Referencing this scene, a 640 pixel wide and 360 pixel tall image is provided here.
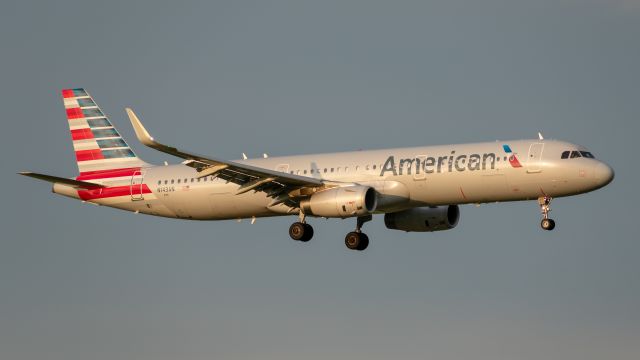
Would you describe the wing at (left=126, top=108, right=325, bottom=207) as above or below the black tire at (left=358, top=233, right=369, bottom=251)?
above

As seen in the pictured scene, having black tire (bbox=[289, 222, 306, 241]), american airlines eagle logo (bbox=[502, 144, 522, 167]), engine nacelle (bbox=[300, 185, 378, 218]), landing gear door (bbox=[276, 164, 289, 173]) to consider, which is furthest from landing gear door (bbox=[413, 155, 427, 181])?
landing gear door (bbox=[276, 164, 289, 173])

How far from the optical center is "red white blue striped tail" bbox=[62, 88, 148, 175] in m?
77.1

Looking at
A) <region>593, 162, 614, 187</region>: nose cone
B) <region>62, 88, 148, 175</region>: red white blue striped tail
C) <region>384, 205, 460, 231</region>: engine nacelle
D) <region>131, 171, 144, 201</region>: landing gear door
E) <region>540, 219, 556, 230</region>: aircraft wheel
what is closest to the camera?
<region>593, 162, 614, 187</region>: nose cone

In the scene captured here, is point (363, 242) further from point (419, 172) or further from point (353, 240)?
point (419, 172)

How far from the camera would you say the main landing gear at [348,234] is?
A: 6939 centimetres

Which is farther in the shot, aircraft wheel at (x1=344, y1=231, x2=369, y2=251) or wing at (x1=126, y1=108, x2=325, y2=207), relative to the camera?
aircraft wheel at (x1=344, y1=231, x2=369, y2=251)

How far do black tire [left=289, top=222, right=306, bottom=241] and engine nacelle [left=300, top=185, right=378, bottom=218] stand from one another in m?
1.57

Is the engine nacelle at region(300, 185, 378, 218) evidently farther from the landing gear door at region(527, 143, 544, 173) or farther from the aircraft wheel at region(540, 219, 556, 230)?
the aircraft wheel at region(540, 219, 556, 230)

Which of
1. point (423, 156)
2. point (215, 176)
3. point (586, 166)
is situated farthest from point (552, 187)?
point (215, 176)

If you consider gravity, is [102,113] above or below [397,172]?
above

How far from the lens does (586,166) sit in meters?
65.0

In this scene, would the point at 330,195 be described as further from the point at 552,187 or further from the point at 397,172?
the point at 552,187

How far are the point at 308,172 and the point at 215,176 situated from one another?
4.96m

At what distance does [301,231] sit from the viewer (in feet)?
227
